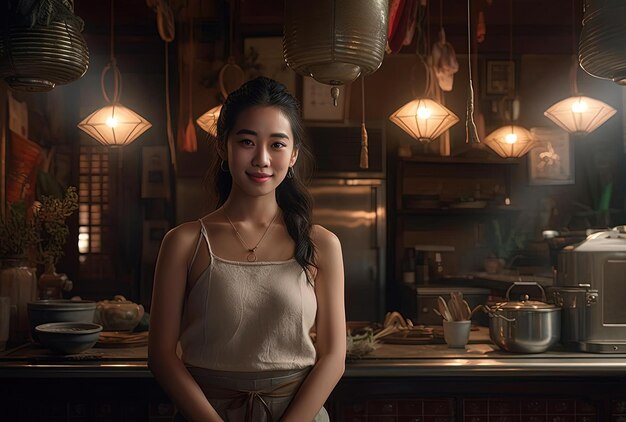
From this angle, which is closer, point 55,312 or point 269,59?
point 55,312

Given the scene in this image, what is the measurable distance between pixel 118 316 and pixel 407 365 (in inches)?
54.8

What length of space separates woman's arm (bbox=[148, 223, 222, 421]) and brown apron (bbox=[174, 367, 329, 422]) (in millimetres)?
44

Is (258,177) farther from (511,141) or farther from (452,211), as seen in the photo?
(452,211)

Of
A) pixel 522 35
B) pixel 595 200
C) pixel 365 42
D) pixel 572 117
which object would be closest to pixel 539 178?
pixel 595 200

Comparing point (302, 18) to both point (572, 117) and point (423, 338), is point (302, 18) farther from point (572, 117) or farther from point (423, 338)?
point (572, 117)

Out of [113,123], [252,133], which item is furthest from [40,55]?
[113,123]

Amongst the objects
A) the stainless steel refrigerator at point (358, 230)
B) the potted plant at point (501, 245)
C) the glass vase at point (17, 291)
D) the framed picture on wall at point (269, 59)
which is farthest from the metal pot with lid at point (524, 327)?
the framed picture on wall at point (269, 59)

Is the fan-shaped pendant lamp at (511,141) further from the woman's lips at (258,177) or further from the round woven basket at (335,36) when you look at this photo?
the woman's lips at (258,177)

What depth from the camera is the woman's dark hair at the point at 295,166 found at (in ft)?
6.41

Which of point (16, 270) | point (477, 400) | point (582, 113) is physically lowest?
point (477, 400)

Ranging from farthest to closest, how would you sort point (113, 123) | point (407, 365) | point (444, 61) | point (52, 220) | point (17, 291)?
point (113, 123)
point (444, 61)
point (52, 220)
point (17, 291)
point (407, 365)

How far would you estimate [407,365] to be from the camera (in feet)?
8.66

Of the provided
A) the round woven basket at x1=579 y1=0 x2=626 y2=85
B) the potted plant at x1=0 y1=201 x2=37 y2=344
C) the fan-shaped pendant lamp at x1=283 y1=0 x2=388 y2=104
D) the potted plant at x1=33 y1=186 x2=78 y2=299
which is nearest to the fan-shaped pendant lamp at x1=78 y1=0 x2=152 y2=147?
the potted plant at x1=33 y1=186 x2=78 y2=299

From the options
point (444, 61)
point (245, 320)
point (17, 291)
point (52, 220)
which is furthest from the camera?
point (444, 61)
